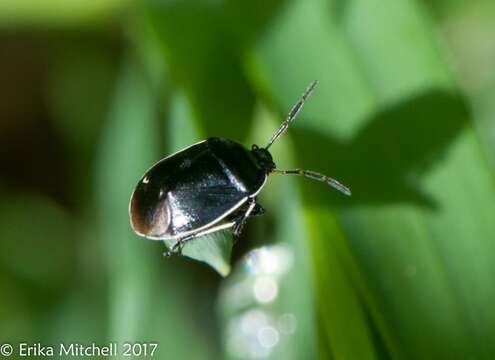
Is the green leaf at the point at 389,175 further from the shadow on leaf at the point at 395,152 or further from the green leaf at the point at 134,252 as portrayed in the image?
the green leaf at the point at 134,252

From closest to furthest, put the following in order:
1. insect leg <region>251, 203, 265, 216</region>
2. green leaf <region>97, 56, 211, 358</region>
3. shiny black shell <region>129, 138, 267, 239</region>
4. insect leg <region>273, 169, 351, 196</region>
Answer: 1. insect leg <region>273, 169, 351, 196</region>
2. shiny black shell <region>129, 138, 267, 239</region>
3. insect leg <region>251, 203, 265, 216</region>
4. green leaf <region>97, 56, 211, 358</region>

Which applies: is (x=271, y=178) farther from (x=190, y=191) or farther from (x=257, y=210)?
(x=190, y=191)

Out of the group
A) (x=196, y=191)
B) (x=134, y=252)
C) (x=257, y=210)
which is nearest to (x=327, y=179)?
(x=257, y=210)

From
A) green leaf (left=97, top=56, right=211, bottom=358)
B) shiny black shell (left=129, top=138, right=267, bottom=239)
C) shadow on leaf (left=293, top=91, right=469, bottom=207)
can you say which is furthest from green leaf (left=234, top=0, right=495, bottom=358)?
green leaf (left=97, top=56, right=211, bottom=358)

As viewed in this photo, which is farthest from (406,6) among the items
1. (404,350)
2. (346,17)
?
(404,350)

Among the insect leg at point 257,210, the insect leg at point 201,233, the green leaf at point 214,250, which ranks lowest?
the green leaf at point 214,250

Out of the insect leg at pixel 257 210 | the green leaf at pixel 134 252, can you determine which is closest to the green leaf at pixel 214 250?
the insect leg at pixel 257 210

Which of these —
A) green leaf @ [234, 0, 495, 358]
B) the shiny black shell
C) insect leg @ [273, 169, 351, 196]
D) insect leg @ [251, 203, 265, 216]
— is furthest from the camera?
insect leg @ [251, 203, 265, 216]

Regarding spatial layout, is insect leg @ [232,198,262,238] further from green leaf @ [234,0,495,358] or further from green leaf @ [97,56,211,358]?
green leaf @ [97,56,211,358]
